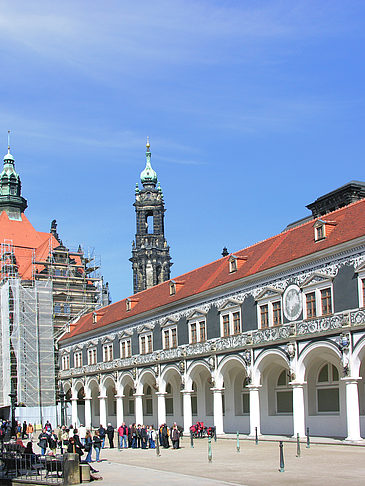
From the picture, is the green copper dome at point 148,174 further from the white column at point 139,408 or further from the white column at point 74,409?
the white column at point 139,408

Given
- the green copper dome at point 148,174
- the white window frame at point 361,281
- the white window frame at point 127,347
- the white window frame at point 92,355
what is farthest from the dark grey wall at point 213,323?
the green copper dome at point 148,174

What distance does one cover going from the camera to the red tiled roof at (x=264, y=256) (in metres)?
33.0

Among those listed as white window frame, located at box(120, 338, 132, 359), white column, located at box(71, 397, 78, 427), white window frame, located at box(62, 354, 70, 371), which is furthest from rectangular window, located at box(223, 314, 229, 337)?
white window frame, located at box(62, 354, 70, 371)

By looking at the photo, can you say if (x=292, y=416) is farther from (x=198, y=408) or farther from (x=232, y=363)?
(x=198, y=408)

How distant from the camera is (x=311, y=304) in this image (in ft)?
109

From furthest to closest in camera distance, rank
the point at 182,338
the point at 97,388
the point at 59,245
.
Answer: the point at 59,245
the point at 97,388
the point at 182,338

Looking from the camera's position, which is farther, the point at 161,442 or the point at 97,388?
the point at 97,388

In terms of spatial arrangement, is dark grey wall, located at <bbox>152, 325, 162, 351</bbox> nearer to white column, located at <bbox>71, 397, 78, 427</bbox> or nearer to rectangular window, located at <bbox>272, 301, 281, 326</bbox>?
rectangular window, located at <bbox>272, 301, 281, 326</bbox>

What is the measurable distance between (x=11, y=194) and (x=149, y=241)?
73.2 ft

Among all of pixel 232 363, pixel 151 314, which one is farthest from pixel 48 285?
pixel 232 363

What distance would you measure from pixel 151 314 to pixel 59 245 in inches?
1308

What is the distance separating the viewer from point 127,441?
119 ft

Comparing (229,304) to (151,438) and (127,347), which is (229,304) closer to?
(151,438)

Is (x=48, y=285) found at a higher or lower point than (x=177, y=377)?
higher
